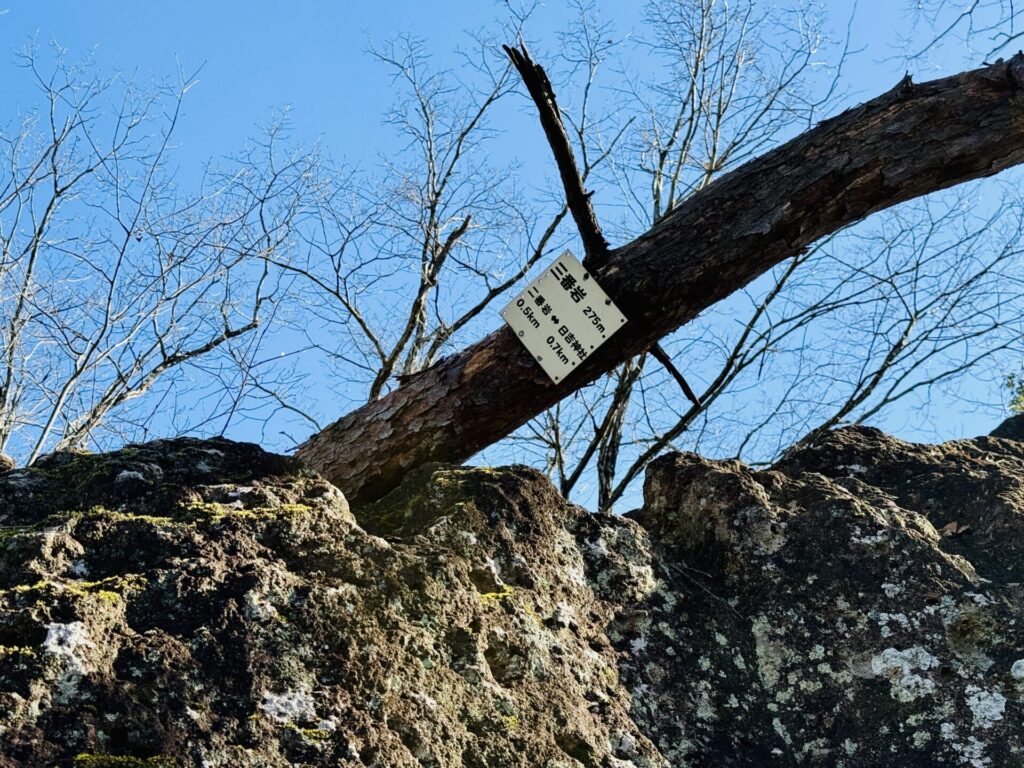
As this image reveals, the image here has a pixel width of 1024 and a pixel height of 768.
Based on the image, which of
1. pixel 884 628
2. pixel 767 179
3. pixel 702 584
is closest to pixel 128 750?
pixel 702 584

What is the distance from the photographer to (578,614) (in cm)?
251

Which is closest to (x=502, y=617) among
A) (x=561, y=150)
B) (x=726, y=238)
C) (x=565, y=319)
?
(x=565, y=319)

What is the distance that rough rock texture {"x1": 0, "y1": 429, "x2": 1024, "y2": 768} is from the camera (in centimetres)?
188

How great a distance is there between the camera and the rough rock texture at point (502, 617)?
6.17ft

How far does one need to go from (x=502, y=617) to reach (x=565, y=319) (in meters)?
1.26

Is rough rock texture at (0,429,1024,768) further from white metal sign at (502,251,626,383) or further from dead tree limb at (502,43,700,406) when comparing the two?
dead tree limb at (502,43,700,406)

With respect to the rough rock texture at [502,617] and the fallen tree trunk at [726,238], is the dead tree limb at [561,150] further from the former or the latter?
the rough rock texture at [502,617]

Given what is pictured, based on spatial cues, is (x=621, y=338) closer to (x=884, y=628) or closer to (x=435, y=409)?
(x=435, y=409)

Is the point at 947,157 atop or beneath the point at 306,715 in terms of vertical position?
atop

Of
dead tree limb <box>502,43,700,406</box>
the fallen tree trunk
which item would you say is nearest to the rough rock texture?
the fallen tree trunk

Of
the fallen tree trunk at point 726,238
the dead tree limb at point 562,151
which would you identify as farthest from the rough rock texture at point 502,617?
the dead tree limb at point 562,151

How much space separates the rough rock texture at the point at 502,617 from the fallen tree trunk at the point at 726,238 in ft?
1.53

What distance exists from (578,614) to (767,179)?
160cm

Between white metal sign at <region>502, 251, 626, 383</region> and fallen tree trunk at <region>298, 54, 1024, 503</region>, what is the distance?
5 centimetres
